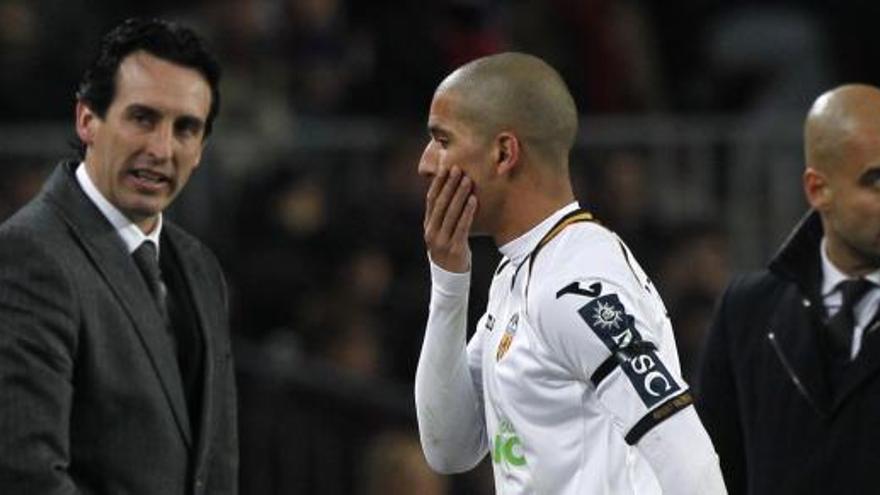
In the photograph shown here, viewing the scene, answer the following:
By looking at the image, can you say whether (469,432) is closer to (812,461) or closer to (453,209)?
(453,209)

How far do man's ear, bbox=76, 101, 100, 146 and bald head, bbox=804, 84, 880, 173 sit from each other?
1923 mm

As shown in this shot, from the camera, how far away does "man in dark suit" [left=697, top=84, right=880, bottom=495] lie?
580 cm

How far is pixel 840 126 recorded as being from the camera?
5.99m

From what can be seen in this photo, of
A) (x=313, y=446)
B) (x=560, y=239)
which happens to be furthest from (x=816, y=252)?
(x=313, y=446)

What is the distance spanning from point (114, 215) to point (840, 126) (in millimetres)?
A: 1947

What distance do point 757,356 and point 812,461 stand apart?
379mm

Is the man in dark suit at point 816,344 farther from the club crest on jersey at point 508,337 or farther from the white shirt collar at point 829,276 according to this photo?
the club crest on jersey at point 508,337

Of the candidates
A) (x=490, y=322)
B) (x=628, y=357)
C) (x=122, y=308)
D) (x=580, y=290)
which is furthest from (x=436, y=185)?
(x=122, y=308)

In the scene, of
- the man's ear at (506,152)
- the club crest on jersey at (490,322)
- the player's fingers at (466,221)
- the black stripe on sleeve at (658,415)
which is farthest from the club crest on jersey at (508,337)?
the black stripe on sleeve at (658,415)

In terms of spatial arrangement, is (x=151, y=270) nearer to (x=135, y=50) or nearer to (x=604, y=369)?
(x=135, y=50)

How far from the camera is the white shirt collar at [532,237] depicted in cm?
513

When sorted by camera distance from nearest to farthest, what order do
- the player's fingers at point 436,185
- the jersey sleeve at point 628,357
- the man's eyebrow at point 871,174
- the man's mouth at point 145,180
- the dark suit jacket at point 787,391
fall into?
the jersey sleeve at point 628,357 < the player's fingers at point 436,185 < the man's mouth at point 145,180 < the dark suit jacket at point 787,391 < the man's eyebrow at point 871,174

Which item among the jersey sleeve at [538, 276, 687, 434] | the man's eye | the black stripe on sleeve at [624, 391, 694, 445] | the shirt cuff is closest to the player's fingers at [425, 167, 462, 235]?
the shirt cuff

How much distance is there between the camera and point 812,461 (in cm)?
580
